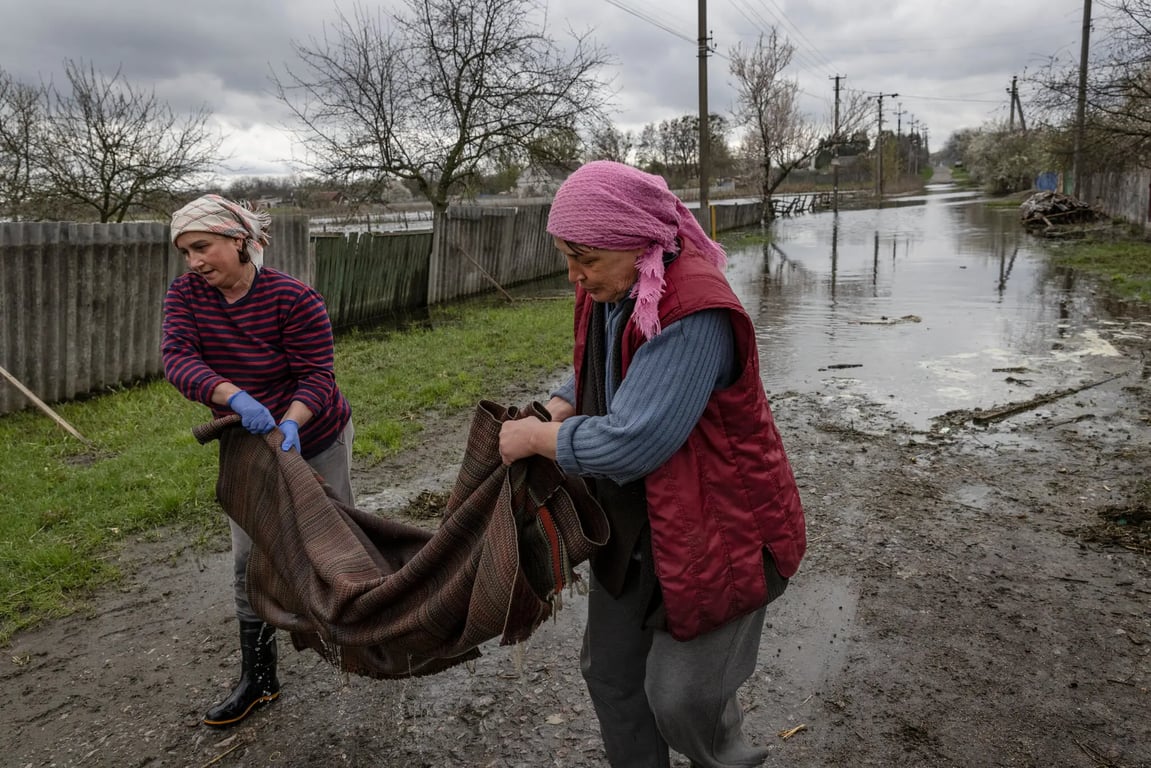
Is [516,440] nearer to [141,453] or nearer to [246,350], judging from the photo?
[246,350]

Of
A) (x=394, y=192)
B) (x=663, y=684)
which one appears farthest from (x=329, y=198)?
(x=663, y=684)

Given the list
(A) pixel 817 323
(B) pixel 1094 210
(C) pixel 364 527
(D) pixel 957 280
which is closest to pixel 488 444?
(C) pixel 364 527

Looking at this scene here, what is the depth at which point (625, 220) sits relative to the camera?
185 cm

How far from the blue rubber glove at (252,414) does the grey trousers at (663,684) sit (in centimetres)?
117

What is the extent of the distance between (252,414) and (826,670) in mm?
2355

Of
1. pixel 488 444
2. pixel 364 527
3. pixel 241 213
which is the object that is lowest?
pixel 364 527

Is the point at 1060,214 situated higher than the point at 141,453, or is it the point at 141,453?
the point at 1060,214

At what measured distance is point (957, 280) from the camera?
51.0ft

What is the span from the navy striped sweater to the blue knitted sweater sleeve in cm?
140

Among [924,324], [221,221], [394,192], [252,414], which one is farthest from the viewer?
[394,192]

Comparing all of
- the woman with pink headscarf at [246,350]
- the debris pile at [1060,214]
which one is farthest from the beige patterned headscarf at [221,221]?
the debris pile at [1060,214]

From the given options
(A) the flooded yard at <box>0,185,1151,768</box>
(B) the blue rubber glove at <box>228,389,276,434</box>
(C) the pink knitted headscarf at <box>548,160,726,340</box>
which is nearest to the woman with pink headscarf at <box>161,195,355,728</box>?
(B) the blue rubber glove at <box>228,389,276,434</box>

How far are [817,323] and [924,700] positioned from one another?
898cm

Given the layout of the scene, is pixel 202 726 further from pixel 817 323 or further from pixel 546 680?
pixel 817 323
